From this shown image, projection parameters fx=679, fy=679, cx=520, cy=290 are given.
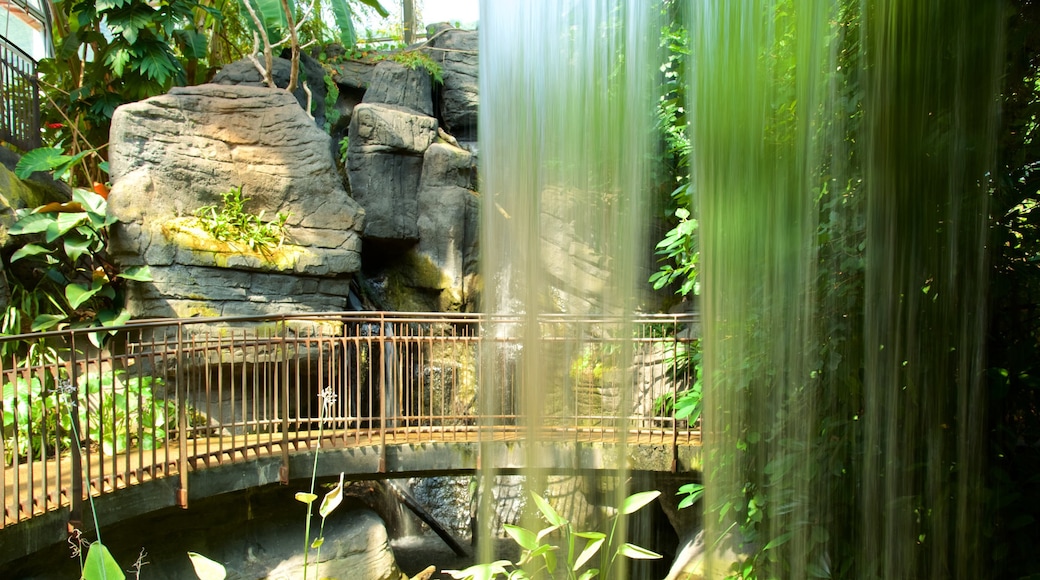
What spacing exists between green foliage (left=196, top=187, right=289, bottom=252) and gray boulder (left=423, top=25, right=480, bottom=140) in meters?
4.59

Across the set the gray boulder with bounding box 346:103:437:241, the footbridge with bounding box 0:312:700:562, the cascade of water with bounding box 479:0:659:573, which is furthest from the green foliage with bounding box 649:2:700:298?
the gray boulder with bounding box 346:103:437:241

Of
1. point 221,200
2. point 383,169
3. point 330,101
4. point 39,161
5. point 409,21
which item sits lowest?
point 221,200

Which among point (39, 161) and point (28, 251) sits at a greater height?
point (39, 161)

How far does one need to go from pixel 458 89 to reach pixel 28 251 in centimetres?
676

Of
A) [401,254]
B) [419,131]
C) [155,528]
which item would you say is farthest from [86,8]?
[155,528]

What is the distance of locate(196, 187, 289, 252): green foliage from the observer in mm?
7164

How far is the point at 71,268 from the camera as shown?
24.5 ft

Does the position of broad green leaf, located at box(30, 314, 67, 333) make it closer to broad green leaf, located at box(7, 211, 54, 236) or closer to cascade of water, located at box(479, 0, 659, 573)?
broad green leaf, located at box(7, 211, 54, 236)

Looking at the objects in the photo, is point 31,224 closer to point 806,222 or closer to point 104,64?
point 104,64

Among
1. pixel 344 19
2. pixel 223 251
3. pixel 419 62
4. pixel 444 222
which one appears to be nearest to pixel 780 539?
pixel 223 251

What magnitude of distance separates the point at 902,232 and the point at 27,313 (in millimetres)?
7823

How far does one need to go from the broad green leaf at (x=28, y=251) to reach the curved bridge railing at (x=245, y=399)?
870 mm

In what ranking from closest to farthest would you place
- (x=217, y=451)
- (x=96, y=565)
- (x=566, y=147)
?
(x=96, y=565) < (x=566, y=147) < (x=217, y=451)

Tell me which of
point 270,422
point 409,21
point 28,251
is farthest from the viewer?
point 409,21
